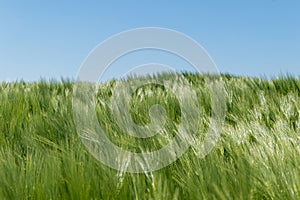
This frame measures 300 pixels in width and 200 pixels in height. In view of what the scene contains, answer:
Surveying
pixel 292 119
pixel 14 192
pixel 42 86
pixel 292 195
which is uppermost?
pixel 42 86

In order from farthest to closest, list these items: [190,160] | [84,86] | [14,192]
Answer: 1. [84,86]
2. [190,160]
3. [14,192]

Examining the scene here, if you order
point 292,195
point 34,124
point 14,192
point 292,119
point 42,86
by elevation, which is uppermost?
point 42,86

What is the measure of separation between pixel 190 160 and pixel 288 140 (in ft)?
0.78

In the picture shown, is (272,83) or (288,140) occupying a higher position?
(272,83)

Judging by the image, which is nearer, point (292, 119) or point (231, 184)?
point (231, 184)

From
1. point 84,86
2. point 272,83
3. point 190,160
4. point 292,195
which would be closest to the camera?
point 292,195

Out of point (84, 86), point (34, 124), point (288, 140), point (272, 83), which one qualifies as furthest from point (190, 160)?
point (272, 83)

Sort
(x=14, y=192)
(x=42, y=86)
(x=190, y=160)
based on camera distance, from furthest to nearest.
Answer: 1. (x=42, y=86)
2. (x=190, y=160)
3. (x=14, y=192)

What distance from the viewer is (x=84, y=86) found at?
6.80 feet

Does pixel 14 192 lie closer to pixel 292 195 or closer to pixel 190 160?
pixel 190 160

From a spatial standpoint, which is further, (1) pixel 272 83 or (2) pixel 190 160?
(1) pixel 272 83

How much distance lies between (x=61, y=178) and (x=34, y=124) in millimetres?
589

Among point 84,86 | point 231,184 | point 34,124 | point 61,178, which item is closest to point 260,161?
point 231,184

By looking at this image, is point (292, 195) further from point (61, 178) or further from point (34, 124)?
point (34, 124)
